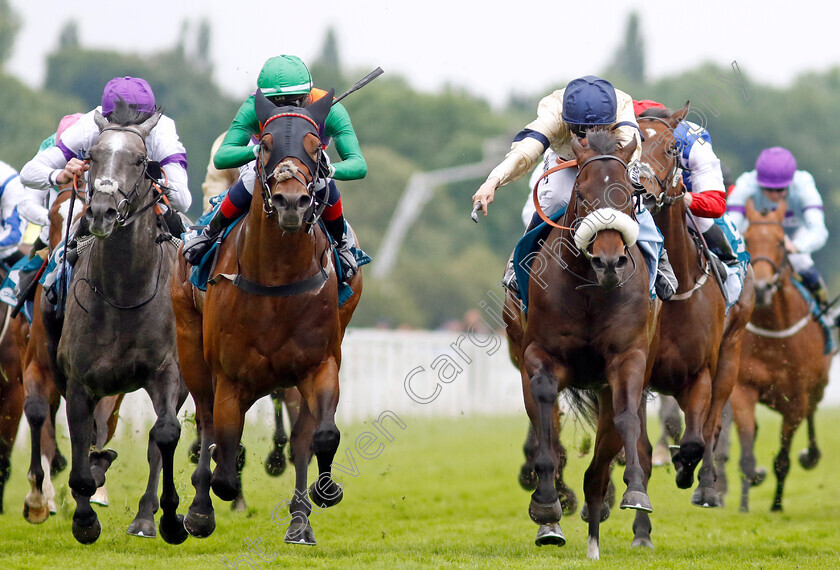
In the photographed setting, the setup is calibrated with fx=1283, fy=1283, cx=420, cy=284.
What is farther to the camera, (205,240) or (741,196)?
(741,196)

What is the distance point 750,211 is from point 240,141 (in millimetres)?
5500

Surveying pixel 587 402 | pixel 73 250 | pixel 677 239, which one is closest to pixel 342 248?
pixel 73 250

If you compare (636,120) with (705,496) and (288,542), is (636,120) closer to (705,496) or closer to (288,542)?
(705,496)

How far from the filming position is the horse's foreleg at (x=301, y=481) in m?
7.32

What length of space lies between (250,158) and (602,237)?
1.83m

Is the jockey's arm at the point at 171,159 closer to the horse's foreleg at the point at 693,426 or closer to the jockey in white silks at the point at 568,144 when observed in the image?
the jockey in white silks at the point at 568,144

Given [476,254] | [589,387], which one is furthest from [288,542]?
[476,254]

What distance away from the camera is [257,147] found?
6516 millimetres

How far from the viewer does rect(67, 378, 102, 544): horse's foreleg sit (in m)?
7.16

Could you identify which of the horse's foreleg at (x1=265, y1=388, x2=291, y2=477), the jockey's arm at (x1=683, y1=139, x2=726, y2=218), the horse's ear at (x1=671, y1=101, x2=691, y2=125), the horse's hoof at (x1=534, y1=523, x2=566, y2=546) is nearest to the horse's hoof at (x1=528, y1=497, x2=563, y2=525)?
the horse's hoof at (x1=534, y1=523, x2=566, y2=546)

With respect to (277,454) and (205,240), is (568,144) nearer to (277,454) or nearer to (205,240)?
(205,240)

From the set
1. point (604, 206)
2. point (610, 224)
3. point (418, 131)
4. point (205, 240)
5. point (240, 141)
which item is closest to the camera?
point (610, 224)

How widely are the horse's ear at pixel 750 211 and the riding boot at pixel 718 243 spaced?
2186 mm

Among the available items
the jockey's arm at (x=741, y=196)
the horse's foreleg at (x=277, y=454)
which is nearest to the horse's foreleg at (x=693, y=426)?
the horse's foreleg at (x=277, y=454)
